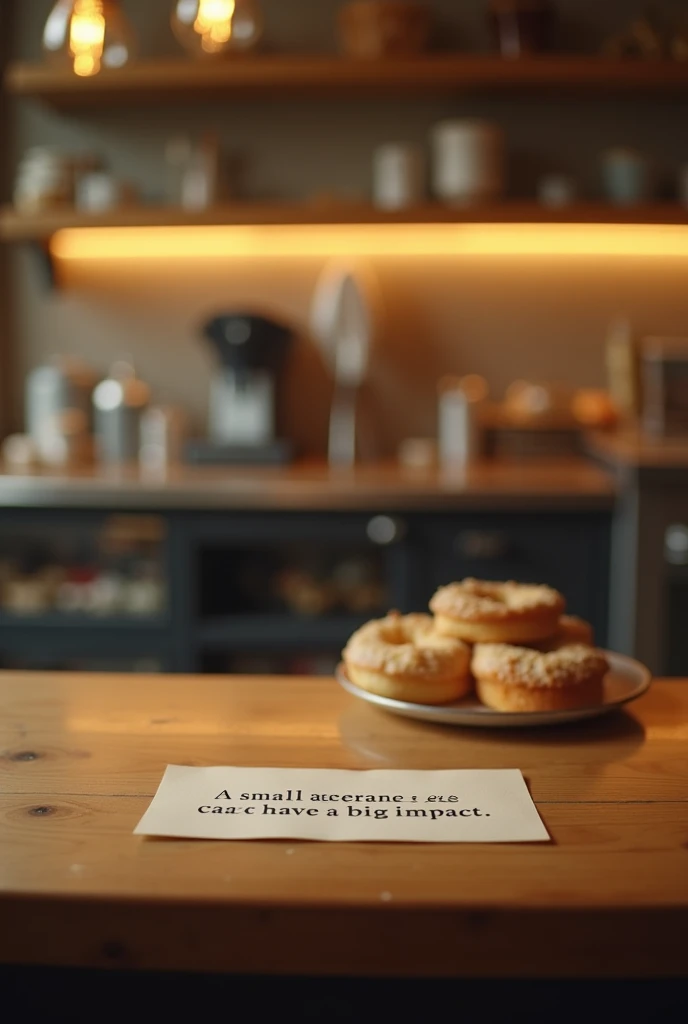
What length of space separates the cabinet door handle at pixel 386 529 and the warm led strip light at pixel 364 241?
3.20 ft

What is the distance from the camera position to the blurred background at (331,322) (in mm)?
2594

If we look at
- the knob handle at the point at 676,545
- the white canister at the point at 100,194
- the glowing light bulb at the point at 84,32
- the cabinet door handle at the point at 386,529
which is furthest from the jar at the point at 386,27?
the glowing light bulb at the point at 84,32

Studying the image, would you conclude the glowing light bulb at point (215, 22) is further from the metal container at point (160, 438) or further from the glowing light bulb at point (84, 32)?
the metal container at point (160, 438)

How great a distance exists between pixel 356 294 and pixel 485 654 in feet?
6.99

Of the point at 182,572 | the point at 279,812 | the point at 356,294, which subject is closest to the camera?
the point at 279,812

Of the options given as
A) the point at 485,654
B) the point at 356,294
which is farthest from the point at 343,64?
the point at 485,654

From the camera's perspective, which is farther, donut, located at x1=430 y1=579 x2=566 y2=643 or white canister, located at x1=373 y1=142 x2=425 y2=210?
white canister, located at x1=373 y1=142 x2=425 y2=210

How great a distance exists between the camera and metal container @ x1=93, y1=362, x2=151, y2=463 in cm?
307

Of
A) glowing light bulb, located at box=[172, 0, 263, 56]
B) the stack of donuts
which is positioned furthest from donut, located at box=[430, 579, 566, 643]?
glowing light bulb, located at box=[172, 0, 263, 56]

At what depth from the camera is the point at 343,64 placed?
2.85 meters

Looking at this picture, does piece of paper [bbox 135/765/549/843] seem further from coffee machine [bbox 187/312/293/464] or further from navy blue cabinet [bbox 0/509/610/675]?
coffee machine [bbox 187/312/293/464]

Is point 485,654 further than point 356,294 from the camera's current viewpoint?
No

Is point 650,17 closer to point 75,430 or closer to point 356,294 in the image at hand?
point 356,294

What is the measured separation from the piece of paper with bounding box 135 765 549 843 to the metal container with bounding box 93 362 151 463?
2.22m
